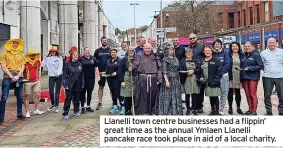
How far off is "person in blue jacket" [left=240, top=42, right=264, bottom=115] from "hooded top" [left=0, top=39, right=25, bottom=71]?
5.34 m

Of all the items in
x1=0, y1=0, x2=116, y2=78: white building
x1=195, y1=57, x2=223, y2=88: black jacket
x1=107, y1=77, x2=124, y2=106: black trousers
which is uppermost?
x1=0, y1=0, x2=116, y2=78: white building

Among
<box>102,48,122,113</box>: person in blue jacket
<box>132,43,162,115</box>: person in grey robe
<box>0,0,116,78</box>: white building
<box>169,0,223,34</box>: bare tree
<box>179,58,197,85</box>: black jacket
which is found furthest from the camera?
<box>169,0,223,34</box>: bare tree

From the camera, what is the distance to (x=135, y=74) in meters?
8.21

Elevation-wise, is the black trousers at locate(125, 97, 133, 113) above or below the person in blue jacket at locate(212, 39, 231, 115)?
below

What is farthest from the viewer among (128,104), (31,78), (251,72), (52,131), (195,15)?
(195,15)

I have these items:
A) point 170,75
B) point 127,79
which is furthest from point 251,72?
point 127,79

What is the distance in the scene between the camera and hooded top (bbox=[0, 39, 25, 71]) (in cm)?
815

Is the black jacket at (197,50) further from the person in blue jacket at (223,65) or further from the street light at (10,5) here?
the street light at (10,5)

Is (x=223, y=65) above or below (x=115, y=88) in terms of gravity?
above

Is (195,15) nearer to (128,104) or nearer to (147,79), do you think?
(128,104)

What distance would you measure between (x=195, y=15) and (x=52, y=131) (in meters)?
32.5

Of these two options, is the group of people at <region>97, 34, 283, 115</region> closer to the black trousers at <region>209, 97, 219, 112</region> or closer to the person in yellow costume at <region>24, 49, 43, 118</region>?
the black trousers at <region>209, 97, 219, 112</region>

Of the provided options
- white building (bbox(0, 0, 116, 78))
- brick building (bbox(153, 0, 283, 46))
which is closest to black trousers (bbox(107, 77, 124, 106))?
white building (bbox(0, 0, 116, 78))

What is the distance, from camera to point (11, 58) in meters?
8.21
